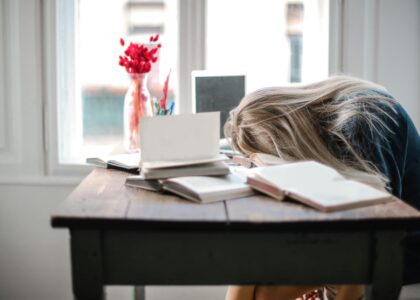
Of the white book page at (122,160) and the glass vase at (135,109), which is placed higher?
the glass vase at (135,109)

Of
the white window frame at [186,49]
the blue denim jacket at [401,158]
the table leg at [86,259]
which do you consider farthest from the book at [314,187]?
the white window frame at [186,49]

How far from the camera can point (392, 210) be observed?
1.19 m

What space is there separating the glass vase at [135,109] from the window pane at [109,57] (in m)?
0.34

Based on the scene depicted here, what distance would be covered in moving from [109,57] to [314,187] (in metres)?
1.39

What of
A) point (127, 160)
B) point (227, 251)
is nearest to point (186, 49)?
point (127, 160)

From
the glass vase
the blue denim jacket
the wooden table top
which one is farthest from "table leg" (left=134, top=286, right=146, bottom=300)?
the blue denim jacket

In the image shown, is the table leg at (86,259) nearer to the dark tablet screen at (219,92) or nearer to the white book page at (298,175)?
the white book page at (298,175)

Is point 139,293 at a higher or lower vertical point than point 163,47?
lower

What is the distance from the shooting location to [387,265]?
1.16 m

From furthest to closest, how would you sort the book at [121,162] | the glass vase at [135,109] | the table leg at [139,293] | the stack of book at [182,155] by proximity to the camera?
the glass vase at [135,109], the table leg at [139,293], the book at [121,162], the stack of book at [182,155]

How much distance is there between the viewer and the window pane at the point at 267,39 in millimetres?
2381

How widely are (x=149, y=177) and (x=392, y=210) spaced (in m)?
0.52

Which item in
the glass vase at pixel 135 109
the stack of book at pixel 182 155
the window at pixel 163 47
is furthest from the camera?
the window at pixel 163 47

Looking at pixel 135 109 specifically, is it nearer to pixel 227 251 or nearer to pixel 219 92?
pixel 219 92
